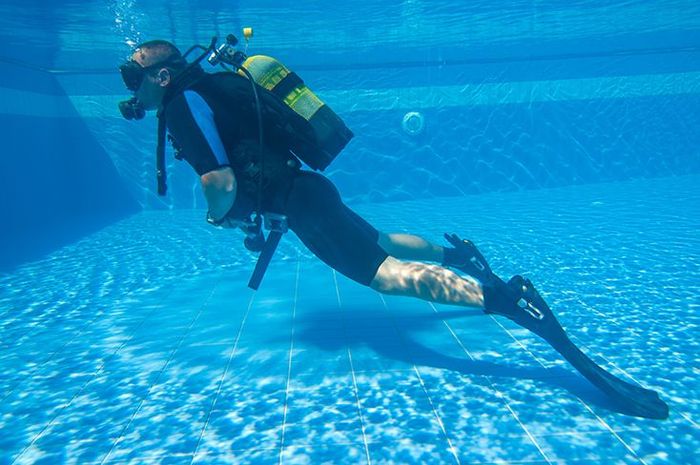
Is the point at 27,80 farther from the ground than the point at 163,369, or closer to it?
farther from the ground

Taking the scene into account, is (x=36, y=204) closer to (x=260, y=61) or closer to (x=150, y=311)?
(x=150, y=311)

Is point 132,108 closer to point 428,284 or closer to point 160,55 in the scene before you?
point 160,55

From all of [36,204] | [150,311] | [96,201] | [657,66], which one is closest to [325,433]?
[150,311]

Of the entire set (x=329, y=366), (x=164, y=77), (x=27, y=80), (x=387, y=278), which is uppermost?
(x=27, y=80)

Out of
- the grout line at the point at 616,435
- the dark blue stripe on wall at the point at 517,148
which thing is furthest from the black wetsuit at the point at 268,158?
the dark blue stripe on wall at the point at 517,148

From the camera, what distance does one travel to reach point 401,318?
5.13m

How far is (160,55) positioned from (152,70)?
127 millimetres

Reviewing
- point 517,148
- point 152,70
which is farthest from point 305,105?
point 517,148

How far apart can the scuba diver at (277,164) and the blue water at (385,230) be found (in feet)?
2.34

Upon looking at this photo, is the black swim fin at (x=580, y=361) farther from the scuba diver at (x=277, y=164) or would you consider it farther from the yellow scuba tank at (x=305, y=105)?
the yellow scuba tank at (x=305, y=105)

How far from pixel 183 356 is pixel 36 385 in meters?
1.20

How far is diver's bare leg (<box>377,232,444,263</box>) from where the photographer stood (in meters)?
4.61

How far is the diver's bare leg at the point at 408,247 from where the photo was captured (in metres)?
4.61

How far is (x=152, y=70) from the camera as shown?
131 inches
